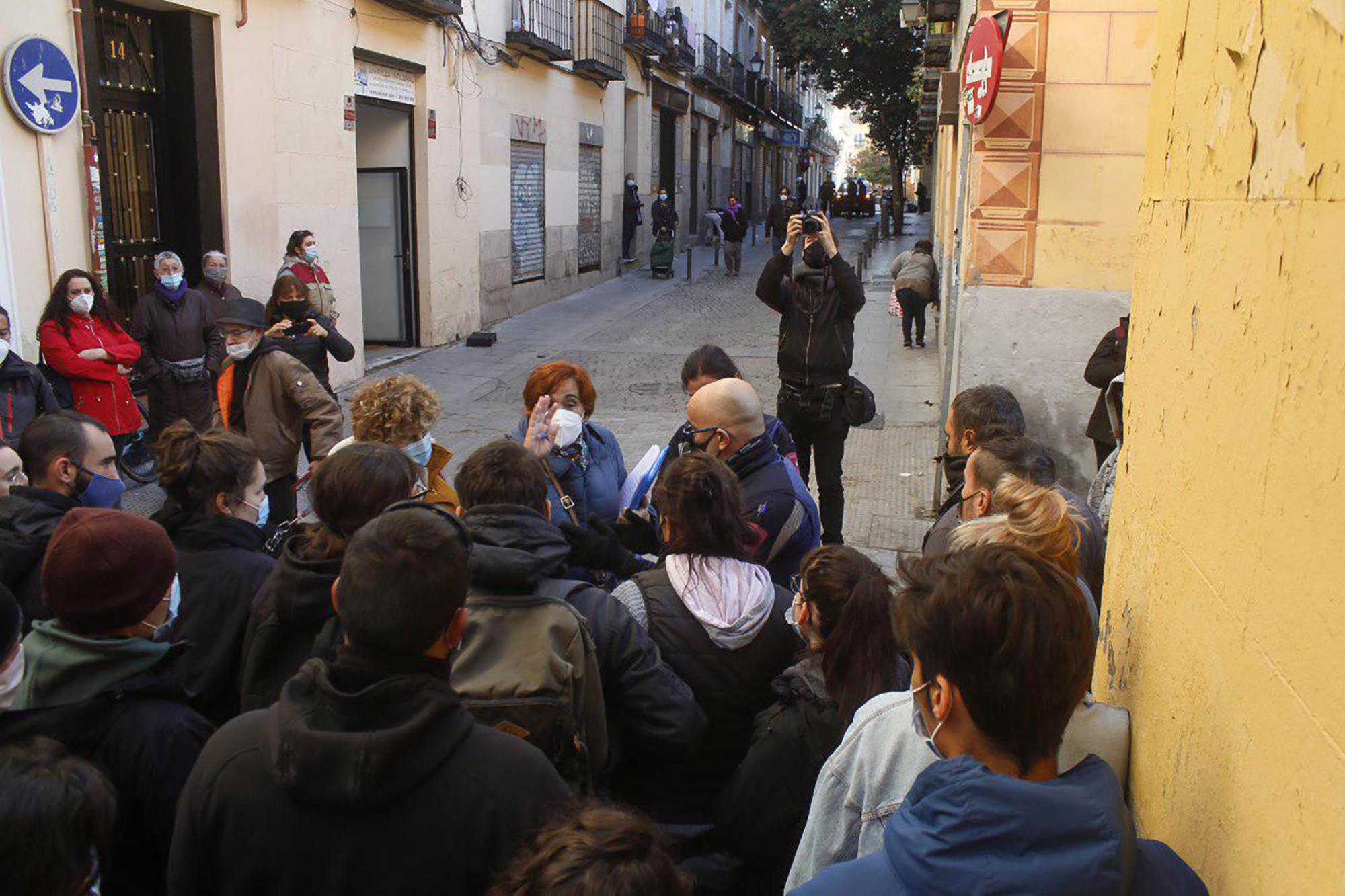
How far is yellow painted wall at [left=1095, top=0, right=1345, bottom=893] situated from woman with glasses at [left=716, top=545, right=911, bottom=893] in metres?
0.55

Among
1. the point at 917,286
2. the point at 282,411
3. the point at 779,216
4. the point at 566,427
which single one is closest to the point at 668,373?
the point at 917,286

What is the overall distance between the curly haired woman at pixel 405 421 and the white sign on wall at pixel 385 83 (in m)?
9.25

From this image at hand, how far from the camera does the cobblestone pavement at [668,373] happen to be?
8461mm

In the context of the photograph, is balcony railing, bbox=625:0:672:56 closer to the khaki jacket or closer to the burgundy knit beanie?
the khaki jacket

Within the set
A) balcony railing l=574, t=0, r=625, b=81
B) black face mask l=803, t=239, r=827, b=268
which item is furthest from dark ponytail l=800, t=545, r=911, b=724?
balcony railing l=574, t=0, r=625, b=81

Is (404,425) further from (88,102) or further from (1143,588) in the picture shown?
(88,102)

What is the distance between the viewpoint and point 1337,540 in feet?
4.49

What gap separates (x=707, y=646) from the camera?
3006mm

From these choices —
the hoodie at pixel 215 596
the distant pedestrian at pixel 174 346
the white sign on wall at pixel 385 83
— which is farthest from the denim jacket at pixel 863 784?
the white sign on wall at pixel 385 83

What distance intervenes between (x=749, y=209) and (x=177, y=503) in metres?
38.5

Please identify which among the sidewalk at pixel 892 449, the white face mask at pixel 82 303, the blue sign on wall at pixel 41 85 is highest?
the blue sign on wall at pixel 41 85

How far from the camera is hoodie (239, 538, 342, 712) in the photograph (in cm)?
271

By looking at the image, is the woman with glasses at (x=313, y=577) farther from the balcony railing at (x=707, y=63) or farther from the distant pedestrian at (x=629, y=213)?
the balcony railing at (x=707, y=63)

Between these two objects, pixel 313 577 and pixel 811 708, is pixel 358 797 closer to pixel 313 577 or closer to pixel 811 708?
pixel 313 577
